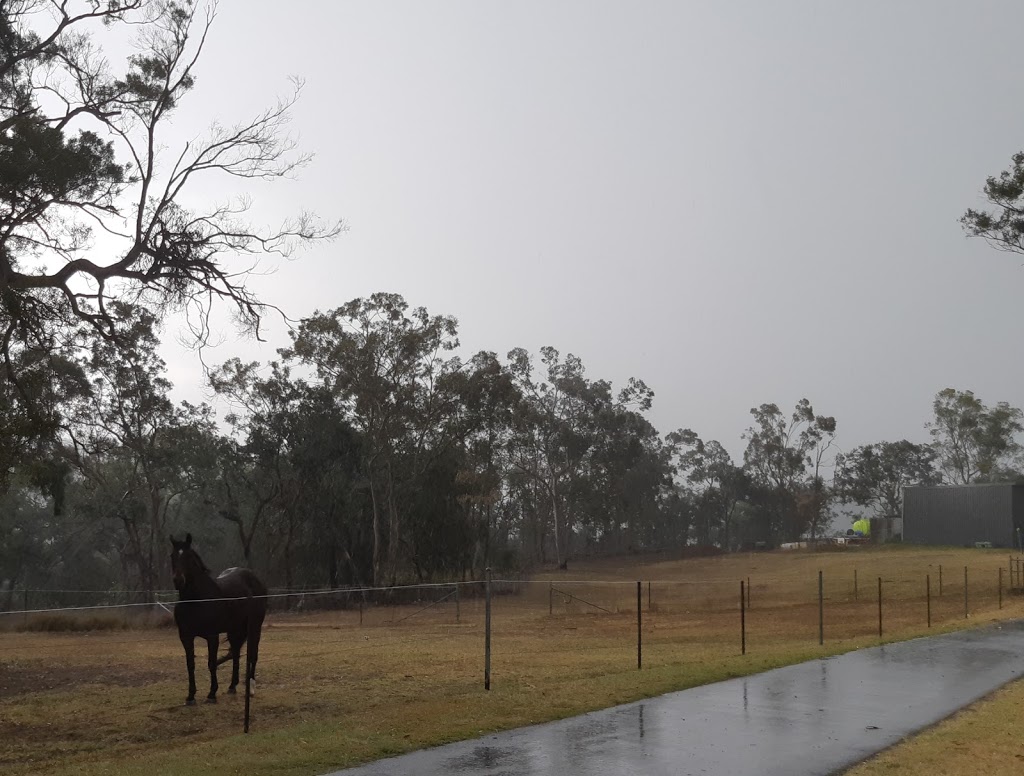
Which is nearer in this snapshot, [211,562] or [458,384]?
[458,384]

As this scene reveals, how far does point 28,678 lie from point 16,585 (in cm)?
5367

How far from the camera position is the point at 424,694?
14.5m

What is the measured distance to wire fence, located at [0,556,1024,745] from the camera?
17781 millimetres

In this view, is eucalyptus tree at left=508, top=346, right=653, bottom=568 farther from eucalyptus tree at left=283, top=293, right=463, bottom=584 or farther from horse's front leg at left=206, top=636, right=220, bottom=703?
horse's front leg at left=206, top=636, right=220, bottom=703

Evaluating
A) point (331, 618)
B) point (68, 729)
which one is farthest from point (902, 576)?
point (68, 729)

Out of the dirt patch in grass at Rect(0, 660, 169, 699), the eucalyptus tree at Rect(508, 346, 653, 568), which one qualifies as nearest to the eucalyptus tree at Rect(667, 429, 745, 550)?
the eucalyptus tree at Rect(508, 346, 653, 568)

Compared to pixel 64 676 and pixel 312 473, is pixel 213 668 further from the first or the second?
pixel 312 473

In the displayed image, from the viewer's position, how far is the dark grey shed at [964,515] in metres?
71.7

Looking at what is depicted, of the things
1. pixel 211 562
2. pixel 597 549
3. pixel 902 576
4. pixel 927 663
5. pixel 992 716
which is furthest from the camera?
pixel 597 549

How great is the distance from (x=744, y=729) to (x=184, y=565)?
802cm

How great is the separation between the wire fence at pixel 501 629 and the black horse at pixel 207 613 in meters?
0.87

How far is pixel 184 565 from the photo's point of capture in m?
14.3

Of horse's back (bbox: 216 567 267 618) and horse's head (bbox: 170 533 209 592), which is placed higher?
horse's head (bbox: 170 533 209 592)

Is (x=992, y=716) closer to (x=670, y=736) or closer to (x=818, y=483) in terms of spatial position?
(x=670, y=736)
